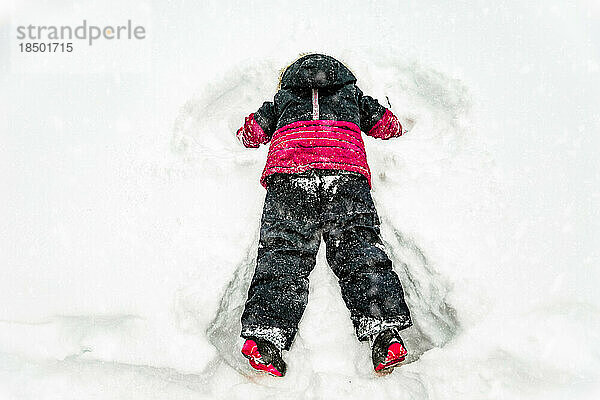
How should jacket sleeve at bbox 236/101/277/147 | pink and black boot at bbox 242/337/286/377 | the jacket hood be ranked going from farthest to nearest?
jacket sleeve at bbox 236/101/277/147, the jacket hood, pink and black boot at bbox 242/337/286/377

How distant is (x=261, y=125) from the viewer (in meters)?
2.07

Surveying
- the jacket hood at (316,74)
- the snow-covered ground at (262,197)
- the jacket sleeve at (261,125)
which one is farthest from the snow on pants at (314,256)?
the jacket hood at (316,74)

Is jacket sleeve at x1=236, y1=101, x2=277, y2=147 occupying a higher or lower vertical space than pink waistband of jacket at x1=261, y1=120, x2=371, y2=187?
higher

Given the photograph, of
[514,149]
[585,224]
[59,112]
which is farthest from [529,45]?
[59,112]

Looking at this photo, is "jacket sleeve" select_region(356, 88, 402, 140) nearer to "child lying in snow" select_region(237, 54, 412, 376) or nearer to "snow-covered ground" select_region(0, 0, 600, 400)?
"child lying in snow" select_region(237, 54, 412, 376)

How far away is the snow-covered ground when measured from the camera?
65.0 inches

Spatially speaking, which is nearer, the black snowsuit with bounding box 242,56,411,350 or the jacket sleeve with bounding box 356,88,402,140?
the black snowsuit with bounding box 242,56,411,350

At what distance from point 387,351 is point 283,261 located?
19.5 inches

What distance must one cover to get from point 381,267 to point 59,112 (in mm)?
1799

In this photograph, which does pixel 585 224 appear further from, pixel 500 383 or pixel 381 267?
pixel 381 267

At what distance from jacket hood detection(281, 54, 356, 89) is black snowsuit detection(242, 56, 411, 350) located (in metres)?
0.12

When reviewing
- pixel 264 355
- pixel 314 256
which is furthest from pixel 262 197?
pixel 264 355

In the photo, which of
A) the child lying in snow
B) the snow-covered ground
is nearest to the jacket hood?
the child lying in snow

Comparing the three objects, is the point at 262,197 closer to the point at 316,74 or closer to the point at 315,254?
the point at 315,254
